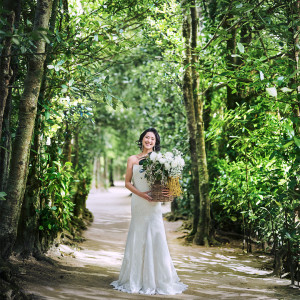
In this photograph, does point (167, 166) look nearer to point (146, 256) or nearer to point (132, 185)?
point (132, 185)

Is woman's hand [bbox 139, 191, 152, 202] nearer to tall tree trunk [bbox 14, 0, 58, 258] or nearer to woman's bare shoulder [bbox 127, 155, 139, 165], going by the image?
woman's bare shoulder [bbox 127, 155, 139, 165]

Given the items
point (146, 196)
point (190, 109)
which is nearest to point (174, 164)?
point (146, 196)

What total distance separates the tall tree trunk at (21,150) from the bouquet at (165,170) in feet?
5.50

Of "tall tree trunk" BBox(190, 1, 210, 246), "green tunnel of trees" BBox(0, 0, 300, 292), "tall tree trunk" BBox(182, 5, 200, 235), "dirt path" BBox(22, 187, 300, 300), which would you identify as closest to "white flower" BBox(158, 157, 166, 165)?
"green tunnel of trees" BBox(0, 0, 300, 292)

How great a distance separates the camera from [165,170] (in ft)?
18.3

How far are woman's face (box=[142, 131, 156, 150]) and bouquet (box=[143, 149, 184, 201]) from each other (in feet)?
1.43

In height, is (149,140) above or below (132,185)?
above

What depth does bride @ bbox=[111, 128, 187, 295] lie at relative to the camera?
18.5 feet

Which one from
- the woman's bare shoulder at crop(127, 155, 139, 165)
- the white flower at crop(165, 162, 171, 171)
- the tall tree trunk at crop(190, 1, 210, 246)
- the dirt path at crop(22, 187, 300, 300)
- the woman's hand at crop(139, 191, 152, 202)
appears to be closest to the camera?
the dirt path at crop(22, 187, 300, 300)

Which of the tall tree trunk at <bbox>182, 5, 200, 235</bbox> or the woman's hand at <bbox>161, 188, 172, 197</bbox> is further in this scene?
the tall tree trunk at <bbox>182, 5, 200, 235</bbox>

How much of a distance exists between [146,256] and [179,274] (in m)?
1.57

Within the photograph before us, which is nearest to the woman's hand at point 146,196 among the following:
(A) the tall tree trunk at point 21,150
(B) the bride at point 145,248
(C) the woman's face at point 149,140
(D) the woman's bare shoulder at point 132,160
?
(B) the bride at point 145,248

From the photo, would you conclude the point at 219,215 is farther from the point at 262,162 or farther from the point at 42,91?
the point at 42,91

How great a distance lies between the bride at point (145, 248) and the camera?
18.5ft
